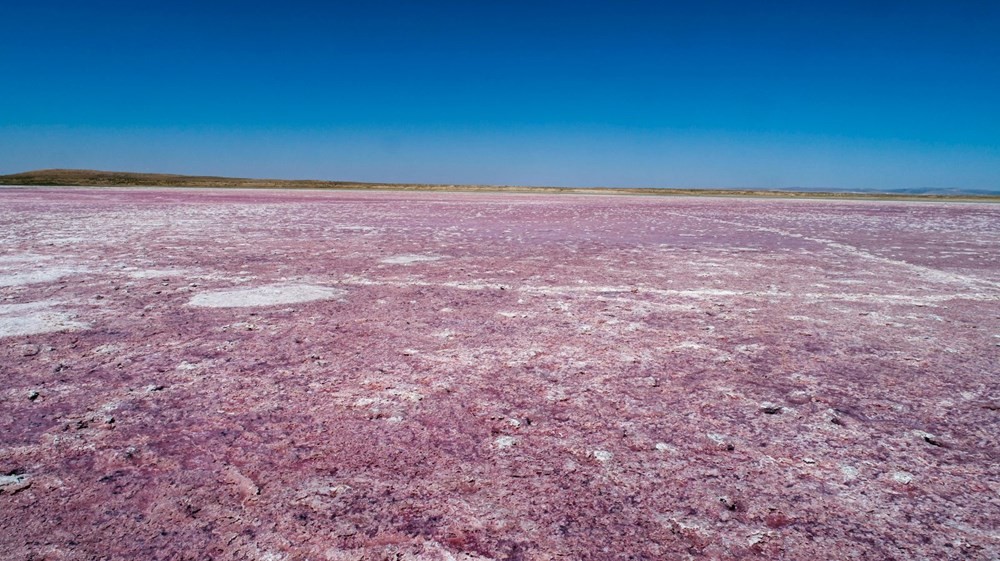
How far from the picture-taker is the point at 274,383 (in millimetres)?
2273

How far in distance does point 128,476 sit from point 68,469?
0.64 feet

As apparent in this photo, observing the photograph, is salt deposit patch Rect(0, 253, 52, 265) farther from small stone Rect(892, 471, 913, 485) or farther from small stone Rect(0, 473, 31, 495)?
small stone Rect(892, 471, 913, 485)

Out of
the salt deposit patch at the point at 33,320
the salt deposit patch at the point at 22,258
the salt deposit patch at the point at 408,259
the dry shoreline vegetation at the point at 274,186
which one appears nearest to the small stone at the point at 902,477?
the salt deposit patch at the point at 33,320

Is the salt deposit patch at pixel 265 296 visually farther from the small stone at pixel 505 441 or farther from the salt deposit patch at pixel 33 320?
the small stone at pixel 505 441

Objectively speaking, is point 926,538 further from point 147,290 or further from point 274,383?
point 147,290

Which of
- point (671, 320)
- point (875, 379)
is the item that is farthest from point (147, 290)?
point (875, 379)

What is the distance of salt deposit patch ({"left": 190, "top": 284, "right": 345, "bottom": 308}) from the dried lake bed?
0.04m

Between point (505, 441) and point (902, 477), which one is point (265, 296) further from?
point (902, 477)

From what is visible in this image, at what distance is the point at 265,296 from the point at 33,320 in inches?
48.9

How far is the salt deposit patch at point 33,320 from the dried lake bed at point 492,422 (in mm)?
27

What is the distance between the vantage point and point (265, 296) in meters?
3.84

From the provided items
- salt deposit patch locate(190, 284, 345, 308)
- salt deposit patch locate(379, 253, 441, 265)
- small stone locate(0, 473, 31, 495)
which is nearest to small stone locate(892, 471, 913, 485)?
small stone locate(0, 473, 31, 495)

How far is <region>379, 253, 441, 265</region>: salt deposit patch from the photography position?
5.63 m

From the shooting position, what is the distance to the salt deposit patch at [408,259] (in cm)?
563
